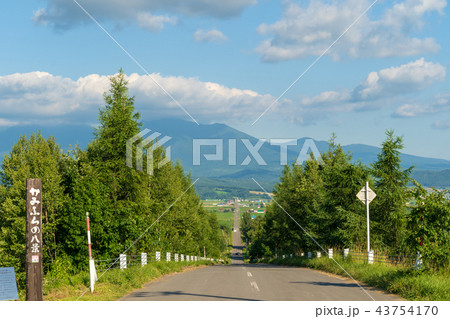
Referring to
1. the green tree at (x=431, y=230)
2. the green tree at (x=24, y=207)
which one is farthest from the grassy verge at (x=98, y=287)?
the green tree at (x=24, y=207)

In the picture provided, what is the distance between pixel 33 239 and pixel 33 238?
0.03 metres

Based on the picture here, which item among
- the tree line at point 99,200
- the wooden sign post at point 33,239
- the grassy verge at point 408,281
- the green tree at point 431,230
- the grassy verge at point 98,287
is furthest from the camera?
the tree line at point 99,200

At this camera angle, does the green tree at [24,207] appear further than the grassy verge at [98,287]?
Yes

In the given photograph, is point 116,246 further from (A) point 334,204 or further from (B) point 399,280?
(B) point 399,280

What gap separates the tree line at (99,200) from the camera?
37.9 meters

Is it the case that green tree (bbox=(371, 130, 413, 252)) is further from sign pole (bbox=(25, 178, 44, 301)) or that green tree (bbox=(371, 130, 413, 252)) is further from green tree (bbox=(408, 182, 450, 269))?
sign pole (bbox=(25, 178, 44, 301))

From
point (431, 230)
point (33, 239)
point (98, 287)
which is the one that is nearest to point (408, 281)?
point (431, 230)

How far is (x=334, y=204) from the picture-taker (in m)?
41.0

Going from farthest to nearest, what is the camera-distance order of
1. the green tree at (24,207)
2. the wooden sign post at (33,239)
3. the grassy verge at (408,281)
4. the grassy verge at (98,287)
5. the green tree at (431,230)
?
the green tree at (24,207) < the green tree at (431,230) < the grassy verge at (98,287) < the grassy verge at (408,281) < the wooden sign post at (33,239)

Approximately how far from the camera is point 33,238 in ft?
40.7

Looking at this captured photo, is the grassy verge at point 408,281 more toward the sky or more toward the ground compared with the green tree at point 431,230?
more toward the ground

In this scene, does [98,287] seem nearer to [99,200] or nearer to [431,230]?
[431,230]

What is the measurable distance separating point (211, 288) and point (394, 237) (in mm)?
28468

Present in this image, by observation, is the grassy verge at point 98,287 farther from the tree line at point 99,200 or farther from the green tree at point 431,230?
the tree line at point 99,200
